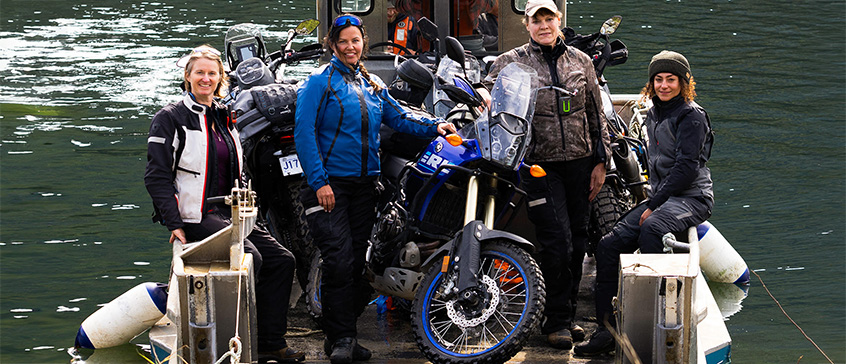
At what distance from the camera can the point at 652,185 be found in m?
6.25

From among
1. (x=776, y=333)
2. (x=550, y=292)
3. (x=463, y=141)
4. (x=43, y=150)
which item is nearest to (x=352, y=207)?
(x=463, y=141)

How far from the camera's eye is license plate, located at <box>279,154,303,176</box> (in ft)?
23.3

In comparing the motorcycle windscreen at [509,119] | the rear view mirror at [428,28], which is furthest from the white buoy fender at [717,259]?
the motorcycle windscreen at [509,119]

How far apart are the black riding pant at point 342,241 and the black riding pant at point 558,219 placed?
88cm

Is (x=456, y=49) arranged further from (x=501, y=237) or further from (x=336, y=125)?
(x=501, y=237)

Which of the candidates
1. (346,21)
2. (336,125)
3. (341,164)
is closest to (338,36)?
(346,21)

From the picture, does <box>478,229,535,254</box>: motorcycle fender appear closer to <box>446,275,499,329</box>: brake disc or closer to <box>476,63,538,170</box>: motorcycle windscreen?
<box>446,275,499,329</box>: brake disc

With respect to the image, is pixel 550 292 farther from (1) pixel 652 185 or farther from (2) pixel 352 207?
(2) pixel 352 207

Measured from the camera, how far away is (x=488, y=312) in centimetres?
560

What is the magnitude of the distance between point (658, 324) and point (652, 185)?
130cm

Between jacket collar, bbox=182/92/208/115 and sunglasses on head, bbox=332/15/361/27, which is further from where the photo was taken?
sunglasses on head, bbox=332/15/361/27

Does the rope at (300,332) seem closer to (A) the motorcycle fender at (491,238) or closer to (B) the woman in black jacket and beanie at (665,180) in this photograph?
(A) the motorcycle fender at (491,238)

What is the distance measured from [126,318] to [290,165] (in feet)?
5.32

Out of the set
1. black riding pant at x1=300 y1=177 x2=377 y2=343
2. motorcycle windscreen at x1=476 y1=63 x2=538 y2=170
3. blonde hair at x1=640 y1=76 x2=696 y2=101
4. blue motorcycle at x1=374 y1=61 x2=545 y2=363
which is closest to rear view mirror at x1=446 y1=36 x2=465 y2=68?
blue motorcycle at x1=374 y1=61 x2=545 y2=363
